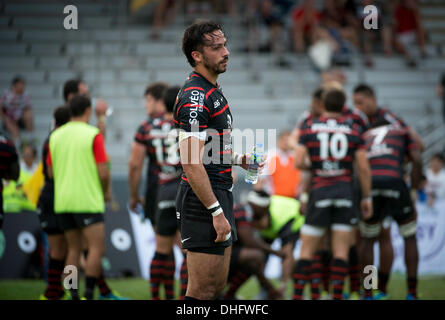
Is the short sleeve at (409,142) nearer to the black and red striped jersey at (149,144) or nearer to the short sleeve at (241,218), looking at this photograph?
the short sleeve at (241,218)

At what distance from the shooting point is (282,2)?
638 inches

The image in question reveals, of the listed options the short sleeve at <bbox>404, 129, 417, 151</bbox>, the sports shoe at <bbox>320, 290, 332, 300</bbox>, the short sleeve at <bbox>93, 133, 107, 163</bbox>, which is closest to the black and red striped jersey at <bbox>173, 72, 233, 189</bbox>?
the short sleeve at <bbox>93, 133, 107, 163</bbox>

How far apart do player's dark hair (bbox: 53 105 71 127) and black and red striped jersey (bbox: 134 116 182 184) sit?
0.86 metres

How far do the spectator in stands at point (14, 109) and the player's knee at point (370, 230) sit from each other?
316 inches

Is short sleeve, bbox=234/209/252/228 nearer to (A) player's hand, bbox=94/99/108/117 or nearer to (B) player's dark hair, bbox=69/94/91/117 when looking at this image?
(A) player's hand, bbox=94/99/108/117

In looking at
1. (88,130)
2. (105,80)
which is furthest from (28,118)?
(88,130)

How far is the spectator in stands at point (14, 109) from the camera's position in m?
12.8

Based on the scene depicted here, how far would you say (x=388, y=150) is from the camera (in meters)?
7.89

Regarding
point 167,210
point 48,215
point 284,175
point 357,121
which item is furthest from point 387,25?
point 48,215

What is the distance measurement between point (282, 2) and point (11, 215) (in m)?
9.50

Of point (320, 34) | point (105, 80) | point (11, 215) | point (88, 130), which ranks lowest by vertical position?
point (11, 215)

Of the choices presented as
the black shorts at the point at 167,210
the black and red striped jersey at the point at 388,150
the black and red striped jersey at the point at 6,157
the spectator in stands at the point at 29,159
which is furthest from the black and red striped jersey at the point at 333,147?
the spectator in stands at the point at 29,159
